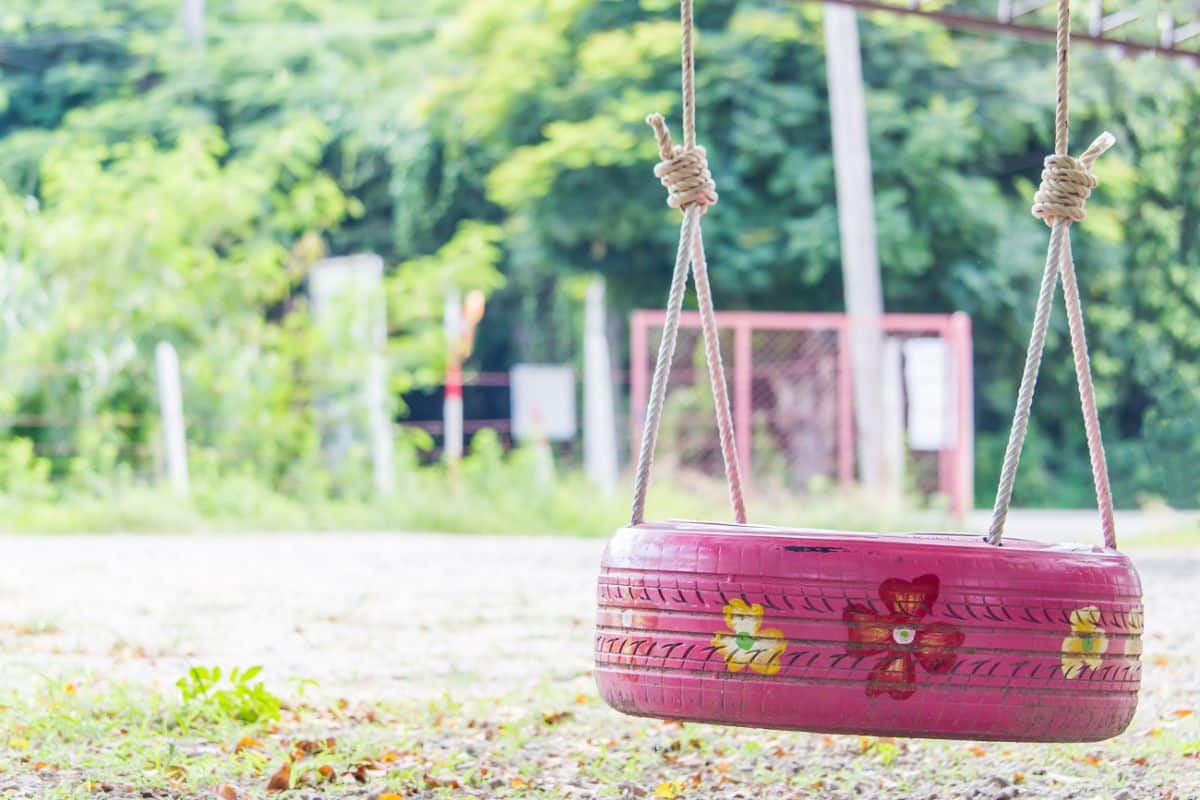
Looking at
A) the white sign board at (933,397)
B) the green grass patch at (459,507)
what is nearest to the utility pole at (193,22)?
the green grass patch at (459,507)

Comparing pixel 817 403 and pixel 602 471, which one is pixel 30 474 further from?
pixel 817 403

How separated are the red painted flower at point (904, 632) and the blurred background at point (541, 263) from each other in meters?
4.73

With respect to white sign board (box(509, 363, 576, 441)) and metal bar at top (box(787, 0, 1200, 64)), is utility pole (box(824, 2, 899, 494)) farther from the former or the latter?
metal bar at top (box(787, 0, 1200, 64))

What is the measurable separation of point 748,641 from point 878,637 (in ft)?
0.76

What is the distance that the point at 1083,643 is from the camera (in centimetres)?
326

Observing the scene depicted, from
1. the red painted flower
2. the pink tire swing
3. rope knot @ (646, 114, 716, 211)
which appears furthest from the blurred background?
the red painted flower

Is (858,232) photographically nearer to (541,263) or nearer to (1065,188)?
(541,263)

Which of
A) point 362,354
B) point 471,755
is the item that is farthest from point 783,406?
point 471,755

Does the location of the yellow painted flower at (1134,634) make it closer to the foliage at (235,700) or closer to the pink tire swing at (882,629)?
the pink tire swing at (882,629)

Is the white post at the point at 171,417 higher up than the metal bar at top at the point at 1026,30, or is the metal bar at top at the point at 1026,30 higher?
the metal bar at top at the point at 1026,30

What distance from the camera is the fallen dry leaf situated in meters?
3.87

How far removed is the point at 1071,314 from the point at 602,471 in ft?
38.8

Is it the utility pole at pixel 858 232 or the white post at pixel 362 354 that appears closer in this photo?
the white post at pixel 362 354

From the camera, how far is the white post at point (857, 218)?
45.6 feet
